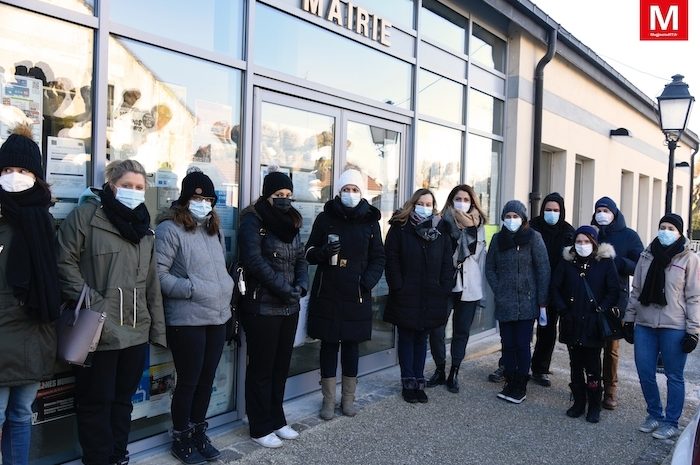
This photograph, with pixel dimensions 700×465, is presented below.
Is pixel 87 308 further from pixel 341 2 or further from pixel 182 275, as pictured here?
pixel 341 2

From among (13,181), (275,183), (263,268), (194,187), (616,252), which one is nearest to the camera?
(13,181)

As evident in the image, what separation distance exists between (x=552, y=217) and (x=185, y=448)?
3939 mm

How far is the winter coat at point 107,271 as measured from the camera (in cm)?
318

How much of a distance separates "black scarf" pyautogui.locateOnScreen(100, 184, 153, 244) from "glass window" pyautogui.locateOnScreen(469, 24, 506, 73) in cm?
534

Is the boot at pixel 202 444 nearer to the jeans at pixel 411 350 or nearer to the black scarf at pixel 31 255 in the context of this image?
the black scarf at pixel 31 255

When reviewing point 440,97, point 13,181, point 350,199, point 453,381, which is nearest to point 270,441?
point 350,199

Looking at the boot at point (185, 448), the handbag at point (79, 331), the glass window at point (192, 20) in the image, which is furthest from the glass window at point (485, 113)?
the handbag at point (79, 331)

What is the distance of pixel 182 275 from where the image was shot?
3781mm

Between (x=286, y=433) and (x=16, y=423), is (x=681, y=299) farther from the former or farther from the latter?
(x=16, y=423)

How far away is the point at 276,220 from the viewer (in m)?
4.14

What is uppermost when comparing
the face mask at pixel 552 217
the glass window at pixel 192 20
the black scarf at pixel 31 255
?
the glass window at pixel 192 20

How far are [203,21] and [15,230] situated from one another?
2.16m

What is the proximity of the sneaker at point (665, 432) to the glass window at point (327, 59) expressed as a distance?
379 cm

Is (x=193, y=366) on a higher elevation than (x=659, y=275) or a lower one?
lower
